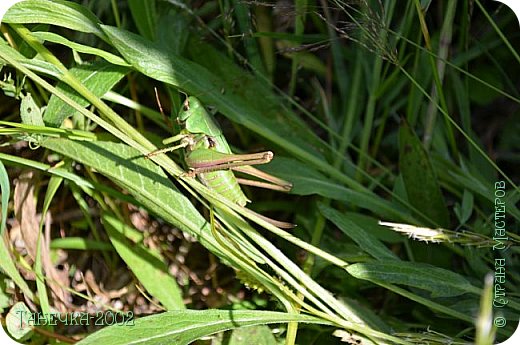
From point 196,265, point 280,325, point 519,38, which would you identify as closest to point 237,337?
point 280,325

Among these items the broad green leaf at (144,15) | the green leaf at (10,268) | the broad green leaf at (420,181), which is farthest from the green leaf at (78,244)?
the broad green leaf at (420,181)

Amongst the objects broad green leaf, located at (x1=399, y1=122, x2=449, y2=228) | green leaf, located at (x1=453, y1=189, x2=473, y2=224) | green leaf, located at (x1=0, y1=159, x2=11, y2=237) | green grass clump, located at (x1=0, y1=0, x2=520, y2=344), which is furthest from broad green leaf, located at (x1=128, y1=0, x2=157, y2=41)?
green leaf, located at (x1=453, y1=189, x2=473, y2=224)

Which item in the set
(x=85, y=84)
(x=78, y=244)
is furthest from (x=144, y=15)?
(x=78, y=244)

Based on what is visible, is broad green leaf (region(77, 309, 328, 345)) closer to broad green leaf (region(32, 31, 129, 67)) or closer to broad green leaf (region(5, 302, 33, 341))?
broad green leaf (region(5, 302, 33, 341))

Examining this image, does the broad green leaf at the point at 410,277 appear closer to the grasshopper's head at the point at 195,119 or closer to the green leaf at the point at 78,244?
the grasshopper's head at the point at 195,119

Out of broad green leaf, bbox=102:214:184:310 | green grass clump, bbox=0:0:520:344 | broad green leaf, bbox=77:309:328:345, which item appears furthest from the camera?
broad green leaf, bbox=102:214:184:310

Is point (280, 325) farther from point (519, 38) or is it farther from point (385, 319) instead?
point (519, 38)
